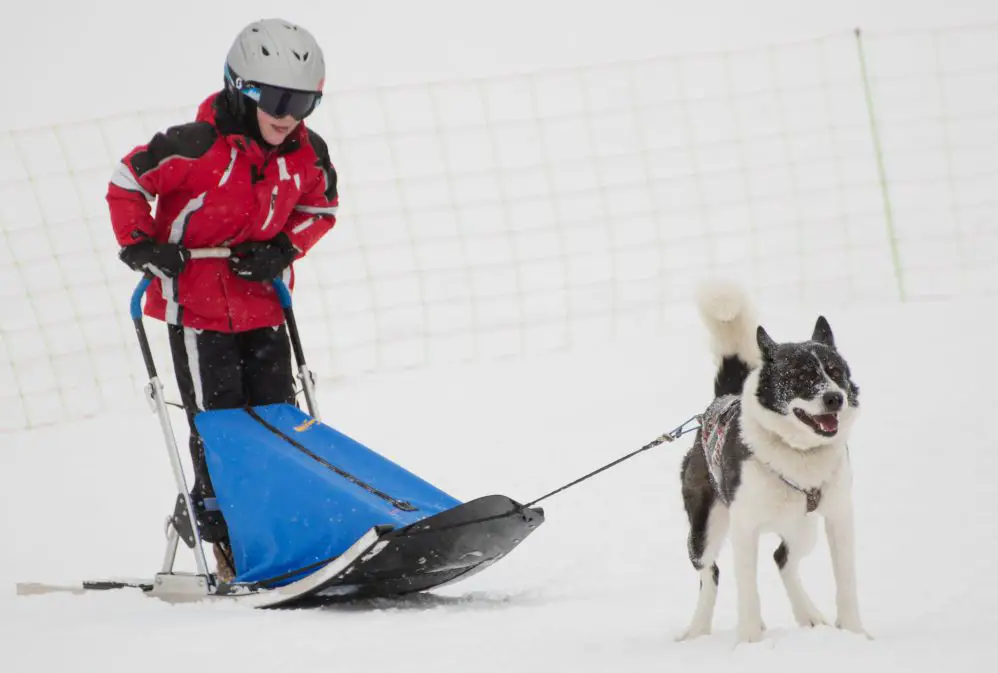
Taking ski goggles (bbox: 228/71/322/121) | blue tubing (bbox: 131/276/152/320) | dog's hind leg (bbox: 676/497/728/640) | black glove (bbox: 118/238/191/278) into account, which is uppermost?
ski goggles (bbox: 228/71/322/121)

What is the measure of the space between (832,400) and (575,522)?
2.17m

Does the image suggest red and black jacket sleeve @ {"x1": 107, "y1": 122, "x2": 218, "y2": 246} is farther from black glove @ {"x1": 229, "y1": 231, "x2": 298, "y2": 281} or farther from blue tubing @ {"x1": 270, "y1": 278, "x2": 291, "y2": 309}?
blue tubing @ {"x1": 270, "y1": 278, "x2": 291, "y2": 309}

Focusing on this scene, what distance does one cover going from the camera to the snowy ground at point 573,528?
2875 millimetres

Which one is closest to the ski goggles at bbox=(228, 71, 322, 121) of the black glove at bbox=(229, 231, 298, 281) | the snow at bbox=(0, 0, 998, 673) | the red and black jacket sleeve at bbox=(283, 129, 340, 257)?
the red and black jacket sleeve at bbox=(283, 129, 340, 257)

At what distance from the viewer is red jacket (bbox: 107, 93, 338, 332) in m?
3.64

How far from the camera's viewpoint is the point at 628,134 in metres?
10.4

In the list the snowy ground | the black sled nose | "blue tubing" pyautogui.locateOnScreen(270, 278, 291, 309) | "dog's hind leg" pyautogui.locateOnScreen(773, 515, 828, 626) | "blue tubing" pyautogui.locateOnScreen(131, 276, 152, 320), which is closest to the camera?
the black sled nose

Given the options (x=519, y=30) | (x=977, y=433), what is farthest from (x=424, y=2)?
(x=977, y=433)

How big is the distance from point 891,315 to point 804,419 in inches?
180

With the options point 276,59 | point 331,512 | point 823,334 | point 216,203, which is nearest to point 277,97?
point 276,59

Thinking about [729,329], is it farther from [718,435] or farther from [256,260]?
[256,260]

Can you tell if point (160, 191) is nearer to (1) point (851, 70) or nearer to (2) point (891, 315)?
(2) point (891, 315)

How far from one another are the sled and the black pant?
9 centimetres

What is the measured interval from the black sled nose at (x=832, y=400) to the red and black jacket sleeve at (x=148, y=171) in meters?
2.10
